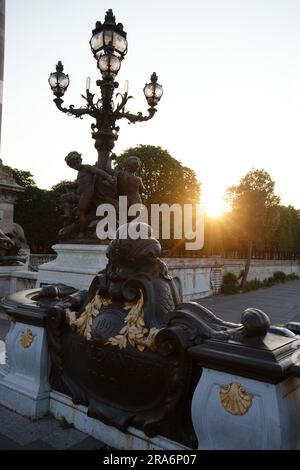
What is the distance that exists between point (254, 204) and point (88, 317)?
1051 inches

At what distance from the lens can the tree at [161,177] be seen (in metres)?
30.4

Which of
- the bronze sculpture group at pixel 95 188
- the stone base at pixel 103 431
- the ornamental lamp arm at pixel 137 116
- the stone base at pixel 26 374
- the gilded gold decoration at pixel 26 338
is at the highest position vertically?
the ornamental lamp arm at pixel 137 116

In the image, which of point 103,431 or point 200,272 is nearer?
point 103,431

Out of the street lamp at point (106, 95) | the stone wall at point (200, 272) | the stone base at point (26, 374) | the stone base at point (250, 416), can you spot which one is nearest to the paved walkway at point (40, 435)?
the stone base at point (26, 374)

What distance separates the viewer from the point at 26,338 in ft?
13.0

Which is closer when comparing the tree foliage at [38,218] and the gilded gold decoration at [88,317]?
the gilded gold decoration at [88,317]

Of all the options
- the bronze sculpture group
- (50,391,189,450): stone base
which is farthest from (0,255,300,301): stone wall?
(50,391,189,450): stone base

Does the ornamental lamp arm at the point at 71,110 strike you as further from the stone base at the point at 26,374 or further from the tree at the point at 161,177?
the tree at the point at 161,177

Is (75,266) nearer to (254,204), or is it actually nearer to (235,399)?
(235,399)

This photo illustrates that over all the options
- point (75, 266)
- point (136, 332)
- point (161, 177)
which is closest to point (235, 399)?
point (136, 332)

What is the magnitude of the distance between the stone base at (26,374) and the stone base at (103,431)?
15 centimetres
